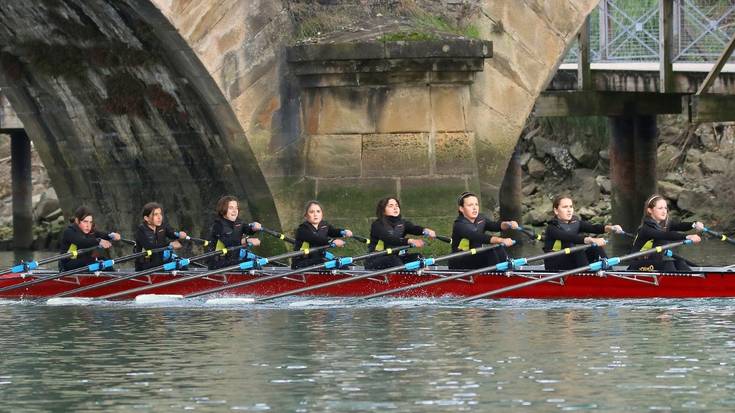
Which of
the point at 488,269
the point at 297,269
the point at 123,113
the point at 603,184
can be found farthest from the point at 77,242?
the point at 603,184

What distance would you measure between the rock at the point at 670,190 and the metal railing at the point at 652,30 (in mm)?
6167

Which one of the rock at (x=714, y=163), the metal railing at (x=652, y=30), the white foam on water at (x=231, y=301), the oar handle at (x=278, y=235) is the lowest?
the white foam on water at (x=231, y=301)

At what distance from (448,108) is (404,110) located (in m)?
0.55

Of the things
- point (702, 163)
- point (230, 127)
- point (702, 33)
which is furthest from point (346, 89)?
point (702, 163)

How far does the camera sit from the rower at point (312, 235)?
2166 cm

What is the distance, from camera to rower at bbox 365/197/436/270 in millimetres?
21359

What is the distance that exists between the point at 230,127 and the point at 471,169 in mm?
2881

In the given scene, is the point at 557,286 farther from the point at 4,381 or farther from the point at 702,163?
the point at 702,163

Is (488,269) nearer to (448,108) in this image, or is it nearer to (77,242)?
(448,108)

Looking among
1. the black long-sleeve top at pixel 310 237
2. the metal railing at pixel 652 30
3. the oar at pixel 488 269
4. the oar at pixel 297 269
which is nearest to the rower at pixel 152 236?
the black long-sleeve top at pixel 310 237

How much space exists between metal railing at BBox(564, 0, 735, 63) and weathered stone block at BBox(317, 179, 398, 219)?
6.56 meters

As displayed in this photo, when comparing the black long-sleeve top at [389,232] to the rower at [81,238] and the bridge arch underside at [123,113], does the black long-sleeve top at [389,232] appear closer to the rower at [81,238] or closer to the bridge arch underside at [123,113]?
the bridge arch underside at [123,113]

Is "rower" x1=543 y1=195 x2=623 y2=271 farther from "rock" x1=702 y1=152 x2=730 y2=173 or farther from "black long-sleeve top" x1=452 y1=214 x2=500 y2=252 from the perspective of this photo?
"rock" x1=702 y1=152 x2=730 y2=173

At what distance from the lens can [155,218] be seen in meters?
22.7
